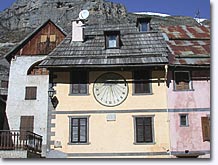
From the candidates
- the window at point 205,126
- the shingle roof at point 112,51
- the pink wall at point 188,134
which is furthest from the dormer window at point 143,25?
the window at point 205,126

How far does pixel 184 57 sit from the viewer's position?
29.1 feet

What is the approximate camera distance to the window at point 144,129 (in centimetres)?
816

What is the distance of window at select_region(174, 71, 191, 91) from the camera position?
8.62m

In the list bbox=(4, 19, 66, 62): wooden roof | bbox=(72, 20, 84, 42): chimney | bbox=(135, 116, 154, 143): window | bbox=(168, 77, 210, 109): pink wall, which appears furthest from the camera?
bbox=(4, 19, 66, 62): wooden roof

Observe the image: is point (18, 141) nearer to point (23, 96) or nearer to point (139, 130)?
point (139, 130)

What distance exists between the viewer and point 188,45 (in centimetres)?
958

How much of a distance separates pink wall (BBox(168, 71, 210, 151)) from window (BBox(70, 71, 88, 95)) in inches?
85.0

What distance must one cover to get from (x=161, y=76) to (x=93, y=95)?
1.81 m

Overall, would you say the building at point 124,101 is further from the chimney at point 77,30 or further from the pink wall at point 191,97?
the chimney at point 77,30

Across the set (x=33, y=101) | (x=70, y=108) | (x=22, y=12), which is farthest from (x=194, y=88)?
(x=22, y=12)

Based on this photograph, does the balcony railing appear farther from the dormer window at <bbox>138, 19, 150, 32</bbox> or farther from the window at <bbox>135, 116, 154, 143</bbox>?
the dormer window at <bbox>138, 19, 150, 32</bbox>

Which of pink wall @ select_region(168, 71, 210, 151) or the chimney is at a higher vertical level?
the chimney

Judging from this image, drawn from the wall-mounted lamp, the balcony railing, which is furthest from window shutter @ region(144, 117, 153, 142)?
the balcony railing

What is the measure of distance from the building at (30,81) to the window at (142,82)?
4904mm
